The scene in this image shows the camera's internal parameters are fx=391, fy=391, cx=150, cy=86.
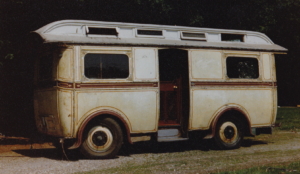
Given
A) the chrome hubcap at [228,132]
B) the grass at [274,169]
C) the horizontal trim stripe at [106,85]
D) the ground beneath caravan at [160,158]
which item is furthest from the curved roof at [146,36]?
the grass at [274,169]

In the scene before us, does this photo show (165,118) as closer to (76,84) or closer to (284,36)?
(76,84)

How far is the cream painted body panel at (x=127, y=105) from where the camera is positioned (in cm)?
859

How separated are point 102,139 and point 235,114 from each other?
3.80 meters

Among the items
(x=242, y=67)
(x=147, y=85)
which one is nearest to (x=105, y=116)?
(x=147, y=85)

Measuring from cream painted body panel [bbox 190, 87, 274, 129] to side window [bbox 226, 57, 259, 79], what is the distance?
0.39m

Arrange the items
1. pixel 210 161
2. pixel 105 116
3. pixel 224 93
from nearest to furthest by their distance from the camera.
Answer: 1. pixel 210 161
2. pixel 105 116
3. pixel 224 93

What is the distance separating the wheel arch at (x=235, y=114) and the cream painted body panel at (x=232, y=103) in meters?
0.04

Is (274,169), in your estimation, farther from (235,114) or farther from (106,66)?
(106,66)

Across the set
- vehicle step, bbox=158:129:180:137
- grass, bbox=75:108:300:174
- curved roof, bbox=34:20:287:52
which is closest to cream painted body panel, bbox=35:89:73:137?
curved roof, bbox=34:20:287:52

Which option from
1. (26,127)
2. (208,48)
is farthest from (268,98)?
(26,127)

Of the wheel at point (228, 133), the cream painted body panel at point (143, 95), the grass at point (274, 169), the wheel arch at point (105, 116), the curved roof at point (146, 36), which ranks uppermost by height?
the curved roof at point (146, 36)

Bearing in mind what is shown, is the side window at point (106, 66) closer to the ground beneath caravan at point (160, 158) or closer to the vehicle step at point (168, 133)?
the vehicle step at point (168, 133)

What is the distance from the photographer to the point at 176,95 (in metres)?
10.2

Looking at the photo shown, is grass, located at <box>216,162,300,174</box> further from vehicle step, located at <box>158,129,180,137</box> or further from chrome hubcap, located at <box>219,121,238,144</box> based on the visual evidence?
vehicle step, located at <box>158,129,180,137</box>
